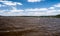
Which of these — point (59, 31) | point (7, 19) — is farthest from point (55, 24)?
point (7, 19)

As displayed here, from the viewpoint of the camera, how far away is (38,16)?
1.61m

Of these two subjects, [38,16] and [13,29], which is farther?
[38,16]

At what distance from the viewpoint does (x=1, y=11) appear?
5.04 feet

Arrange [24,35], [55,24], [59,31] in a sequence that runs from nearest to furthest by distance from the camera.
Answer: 1. [24,35]
2. [59,31]
3. [55,24]

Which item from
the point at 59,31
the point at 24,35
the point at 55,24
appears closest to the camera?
the point at 24,35

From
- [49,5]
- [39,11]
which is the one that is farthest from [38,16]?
[49,5]

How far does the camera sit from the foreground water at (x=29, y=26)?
1.25 m

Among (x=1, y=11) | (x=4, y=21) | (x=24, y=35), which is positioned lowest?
(x=24, y=35)

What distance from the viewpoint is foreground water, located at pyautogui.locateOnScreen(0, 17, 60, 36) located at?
1.25 metres

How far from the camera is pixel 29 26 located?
1.47m

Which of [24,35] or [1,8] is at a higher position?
[1,8]

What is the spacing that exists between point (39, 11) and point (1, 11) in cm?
49

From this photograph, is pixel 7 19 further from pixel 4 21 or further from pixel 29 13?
pixel 29 13

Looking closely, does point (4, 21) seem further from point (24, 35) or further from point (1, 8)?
point (24, 35)
